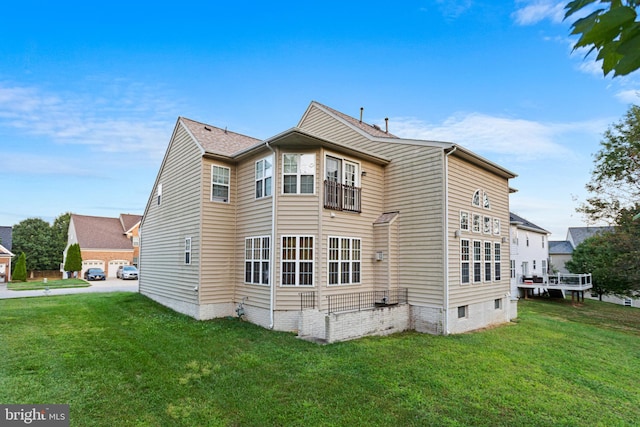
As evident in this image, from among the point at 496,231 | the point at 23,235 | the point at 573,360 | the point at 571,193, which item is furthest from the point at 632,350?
the point at 23,235

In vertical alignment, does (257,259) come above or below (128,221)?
below

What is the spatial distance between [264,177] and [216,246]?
10.1 feet

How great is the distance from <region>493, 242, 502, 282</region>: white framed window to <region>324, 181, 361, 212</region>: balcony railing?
6.54 m

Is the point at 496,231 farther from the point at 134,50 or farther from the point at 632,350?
the point at 134,50

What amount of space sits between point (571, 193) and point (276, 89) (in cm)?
1816

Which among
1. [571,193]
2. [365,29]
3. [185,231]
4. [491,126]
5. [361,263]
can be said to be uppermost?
[365,29]

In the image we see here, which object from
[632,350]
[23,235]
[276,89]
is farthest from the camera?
[23,235]

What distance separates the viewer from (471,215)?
12.8 meters

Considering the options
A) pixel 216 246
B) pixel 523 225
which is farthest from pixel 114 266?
pixel 523 225

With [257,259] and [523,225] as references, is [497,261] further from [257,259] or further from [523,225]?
[523,225]

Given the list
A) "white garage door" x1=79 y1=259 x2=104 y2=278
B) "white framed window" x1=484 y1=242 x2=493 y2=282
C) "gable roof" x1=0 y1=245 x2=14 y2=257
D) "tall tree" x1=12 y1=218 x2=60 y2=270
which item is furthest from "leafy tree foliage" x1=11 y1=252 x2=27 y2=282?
"white framed window" x1=484 y1=242 x2=493 y2=282

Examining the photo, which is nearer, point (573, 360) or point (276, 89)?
point (573, 360)

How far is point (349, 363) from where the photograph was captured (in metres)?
7.82

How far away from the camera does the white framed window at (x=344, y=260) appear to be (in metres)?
11.2
